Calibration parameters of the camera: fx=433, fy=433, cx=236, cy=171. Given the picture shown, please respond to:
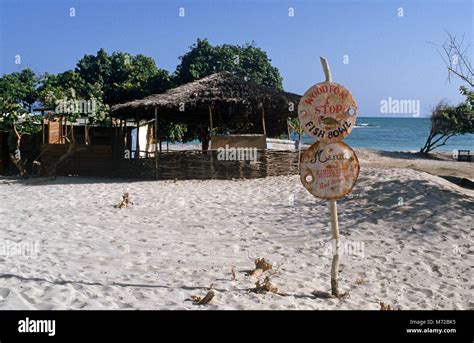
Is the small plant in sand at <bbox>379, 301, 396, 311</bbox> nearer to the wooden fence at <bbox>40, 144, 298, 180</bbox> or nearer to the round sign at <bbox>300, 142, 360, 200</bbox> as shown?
the round sign at <bbox>300, 142, 360, 200</bbox>

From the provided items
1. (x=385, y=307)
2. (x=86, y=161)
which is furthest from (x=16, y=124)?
(x=385, y=307)

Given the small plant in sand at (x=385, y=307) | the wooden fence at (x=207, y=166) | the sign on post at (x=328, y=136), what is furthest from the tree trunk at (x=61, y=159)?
the small plant in sand at (x=385, y=307)

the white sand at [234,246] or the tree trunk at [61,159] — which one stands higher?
the tree trunk at [61,159]

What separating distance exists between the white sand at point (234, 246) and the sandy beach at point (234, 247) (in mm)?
17

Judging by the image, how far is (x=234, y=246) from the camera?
6.02m

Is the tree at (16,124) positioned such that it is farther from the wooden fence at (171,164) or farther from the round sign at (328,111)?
the round sign at (328,111)

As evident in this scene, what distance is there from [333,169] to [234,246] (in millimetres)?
2478

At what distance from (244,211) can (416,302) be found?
4489 millimetres

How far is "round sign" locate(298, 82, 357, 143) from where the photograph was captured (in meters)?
3.88

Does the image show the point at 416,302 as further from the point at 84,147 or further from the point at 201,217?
the point at 84,147

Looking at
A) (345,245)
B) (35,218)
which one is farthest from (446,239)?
(35,218)

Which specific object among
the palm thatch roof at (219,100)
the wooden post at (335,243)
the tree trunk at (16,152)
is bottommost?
the wooden post at (335,243)

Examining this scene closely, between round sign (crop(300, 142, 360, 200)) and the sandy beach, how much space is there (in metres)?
1.02

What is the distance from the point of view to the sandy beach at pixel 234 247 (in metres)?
4.01
